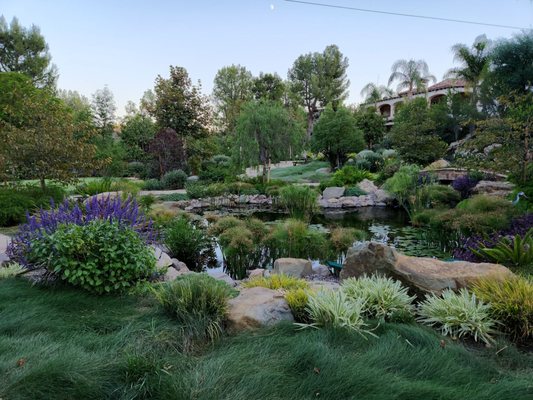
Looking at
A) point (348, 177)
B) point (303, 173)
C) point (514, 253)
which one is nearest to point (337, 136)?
point (303, 173)

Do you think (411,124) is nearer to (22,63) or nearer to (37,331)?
(37,331)

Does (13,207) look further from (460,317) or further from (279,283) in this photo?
(460,317)

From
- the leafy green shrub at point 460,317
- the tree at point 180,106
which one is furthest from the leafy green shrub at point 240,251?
the tree at point 180,106

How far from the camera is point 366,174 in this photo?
16625 mm

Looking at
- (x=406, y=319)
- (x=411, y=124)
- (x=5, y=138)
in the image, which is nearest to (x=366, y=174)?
(x=411, y=124)

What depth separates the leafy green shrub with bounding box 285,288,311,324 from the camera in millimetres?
2537

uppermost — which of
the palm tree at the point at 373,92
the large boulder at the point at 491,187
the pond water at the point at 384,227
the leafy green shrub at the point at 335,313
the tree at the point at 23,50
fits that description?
the tree at the point at 23,50

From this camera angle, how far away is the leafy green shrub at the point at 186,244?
6328 mm

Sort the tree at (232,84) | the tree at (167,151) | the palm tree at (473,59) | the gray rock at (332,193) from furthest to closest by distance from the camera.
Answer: the tree at (232,84) → the palm tree at (473,59) → the tree at (167,151) → the gray rock at (332,193)

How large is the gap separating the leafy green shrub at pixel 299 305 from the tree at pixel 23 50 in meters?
33.6

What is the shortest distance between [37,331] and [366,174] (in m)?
15.7

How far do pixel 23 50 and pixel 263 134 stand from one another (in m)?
26.3

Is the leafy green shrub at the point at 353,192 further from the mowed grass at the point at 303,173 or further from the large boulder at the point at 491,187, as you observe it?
the mowed grass at the point at 303,173

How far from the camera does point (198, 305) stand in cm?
242
